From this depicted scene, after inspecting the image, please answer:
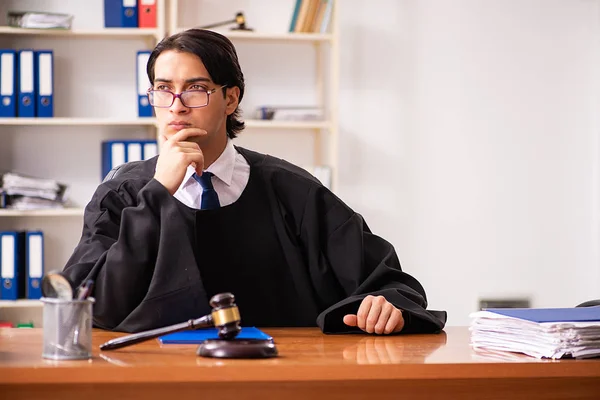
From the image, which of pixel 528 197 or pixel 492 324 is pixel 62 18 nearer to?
pixel 528 197

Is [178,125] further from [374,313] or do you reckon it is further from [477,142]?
[477,142]

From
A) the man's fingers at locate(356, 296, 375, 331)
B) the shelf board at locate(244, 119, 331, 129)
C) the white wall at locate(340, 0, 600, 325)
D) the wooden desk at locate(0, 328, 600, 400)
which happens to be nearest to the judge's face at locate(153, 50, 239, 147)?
the man's fingers at locate(356, 296, 375, 331)

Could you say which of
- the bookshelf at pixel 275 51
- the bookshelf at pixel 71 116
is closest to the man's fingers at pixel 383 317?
the bookshelf at pixel 275 51

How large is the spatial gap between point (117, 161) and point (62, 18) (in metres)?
0.72

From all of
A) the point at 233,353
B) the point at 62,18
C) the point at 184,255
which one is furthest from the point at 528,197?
the point at 233,353

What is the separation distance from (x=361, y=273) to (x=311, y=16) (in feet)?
8.32

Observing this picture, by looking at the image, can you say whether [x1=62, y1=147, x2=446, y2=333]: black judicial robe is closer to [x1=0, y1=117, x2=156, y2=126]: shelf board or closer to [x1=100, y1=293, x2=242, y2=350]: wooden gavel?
[x1=100, y1=293, x2=242, y2=350]: wooden gavel

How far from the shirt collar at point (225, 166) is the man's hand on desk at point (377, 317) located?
0.53m

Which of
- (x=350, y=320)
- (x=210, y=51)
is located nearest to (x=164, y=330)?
(x=350, y=320)

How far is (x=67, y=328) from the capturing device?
128cm

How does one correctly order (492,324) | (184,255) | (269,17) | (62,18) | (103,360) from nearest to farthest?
(103,360) < (492,324) < (184,255) < (62,18) < (269,17)

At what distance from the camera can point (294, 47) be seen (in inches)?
181

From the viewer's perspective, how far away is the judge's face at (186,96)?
2.01 m

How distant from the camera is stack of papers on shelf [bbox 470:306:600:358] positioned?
1372 mm
